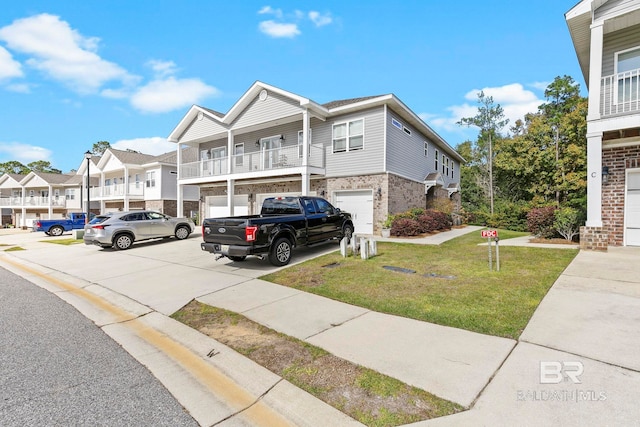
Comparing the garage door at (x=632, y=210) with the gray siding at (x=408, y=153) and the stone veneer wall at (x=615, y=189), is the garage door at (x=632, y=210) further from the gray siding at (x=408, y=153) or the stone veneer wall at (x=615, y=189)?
the gray siding at (x=408, y=153)

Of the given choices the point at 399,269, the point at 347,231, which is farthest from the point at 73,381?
the point at 347,231

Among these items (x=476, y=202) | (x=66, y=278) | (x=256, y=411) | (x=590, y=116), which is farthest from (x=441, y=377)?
(x=476, y=202)

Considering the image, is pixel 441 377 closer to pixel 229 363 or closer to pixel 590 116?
pixel 229 363

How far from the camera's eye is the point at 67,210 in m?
39.9

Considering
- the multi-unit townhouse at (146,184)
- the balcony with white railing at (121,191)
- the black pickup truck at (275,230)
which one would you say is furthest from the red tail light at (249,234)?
the balcony with white railing at (121,191)

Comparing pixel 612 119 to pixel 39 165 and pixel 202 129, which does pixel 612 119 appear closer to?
pixel 202 129

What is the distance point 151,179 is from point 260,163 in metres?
16.4

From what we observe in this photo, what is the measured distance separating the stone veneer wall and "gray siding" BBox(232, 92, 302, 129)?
496 inches

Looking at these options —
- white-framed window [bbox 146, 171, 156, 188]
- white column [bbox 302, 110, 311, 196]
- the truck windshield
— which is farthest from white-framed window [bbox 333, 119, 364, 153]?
white-framed window [bbox 146, 171, 156, 188]

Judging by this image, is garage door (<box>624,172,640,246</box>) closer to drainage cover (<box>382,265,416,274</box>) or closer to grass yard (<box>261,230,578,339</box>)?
grass yard (<box>261,230,578,339</box>)

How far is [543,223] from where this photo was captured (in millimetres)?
11570

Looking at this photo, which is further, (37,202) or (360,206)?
(37,202)

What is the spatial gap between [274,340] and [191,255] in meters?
7.90

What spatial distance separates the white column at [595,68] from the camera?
349 inches
